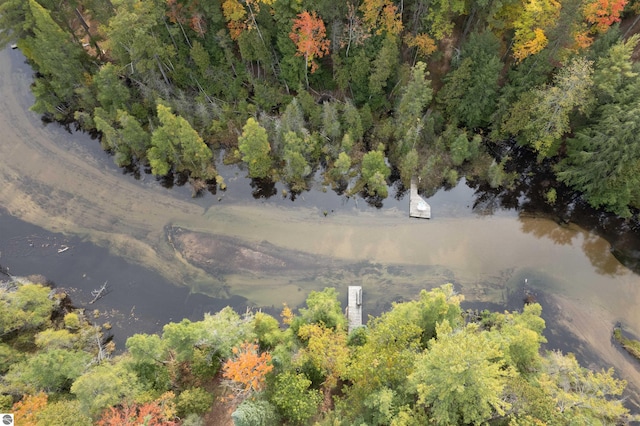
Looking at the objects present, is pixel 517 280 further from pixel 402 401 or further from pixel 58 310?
pixel 58 310

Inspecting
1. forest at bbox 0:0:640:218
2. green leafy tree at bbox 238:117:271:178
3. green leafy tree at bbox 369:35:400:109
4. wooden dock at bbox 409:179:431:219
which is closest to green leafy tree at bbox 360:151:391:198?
forest at bbox 0:0:640:218

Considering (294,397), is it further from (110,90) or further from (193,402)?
(110,90)

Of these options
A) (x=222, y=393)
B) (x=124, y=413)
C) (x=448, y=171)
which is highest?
(x=448, y=171)

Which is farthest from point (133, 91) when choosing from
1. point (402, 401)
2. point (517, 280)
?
point (517, 280)

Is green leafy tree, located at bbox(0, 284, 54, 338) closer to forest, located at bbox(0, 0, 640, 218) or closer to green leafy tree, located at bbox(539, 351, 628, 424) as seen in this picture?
forest, located at bbox(0, 0, 640, 218)

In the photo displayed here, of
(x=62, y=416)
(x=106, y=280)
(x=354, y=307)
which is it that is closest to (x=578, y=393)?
(x=354, y=307)

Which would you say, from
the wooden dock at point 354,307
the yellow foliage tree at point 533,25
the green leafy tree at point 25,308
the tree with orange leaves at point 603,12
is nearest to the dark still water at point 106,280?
the green leafy tree at point 25,308
